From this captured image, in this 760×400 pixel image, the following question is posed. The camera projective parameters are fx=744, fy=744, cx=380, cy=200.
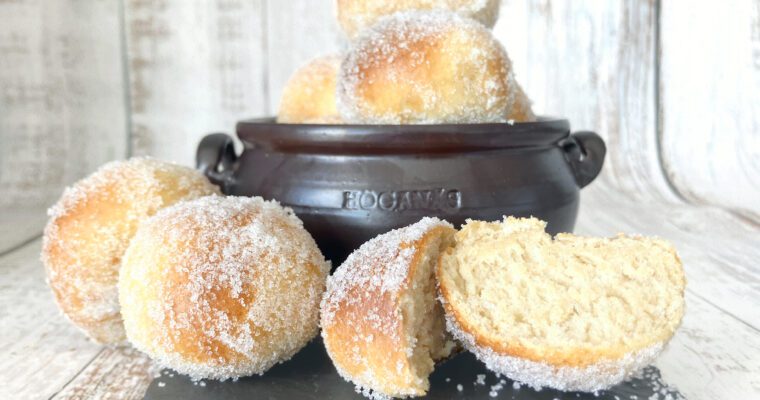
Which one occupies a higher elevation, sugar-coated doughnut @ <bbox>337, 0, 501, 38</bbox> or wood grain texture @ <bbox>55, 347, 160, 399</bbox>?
sugar-coated doughnut @ <bbox>337, 0, 501, 38</bbox>

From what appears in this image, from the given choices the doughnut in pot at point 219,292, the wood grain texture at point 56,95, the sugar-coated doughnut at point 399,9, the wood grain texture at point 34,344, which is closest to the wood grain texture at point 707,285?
the doughnut in pot at point 219,292

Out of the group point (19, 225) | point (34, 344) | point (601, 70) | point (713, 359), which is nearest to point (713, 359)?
point (713, 359)

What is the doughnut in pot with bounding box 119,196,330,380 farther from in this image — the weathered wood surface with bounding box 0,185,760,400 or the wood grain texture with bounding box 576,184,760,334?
the wood grain texture with bounding box 576,184,760,334

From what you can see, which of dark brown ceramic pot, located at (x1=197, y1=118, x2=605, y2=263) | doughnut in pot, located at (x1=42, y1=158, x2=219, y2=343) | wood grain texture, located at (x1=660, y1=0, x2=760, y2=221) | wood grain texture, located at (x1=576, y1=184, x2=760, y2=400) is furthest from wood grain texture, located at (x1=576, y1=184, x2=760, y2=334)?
doughnut in pot, located at (x1=42, y1=158, x2=219, y2=343)

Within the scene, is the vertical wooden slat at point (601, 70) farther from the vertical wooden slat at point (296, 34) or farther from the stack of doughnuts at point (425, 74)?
the stack of doughnuts at point (425, 74)

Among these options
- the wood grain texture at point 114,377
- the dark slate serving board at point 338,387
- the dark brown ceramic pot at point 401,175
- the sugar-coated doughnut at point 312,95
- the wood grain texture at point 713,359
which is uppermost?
the sugar-coated doughnut at point 312,95

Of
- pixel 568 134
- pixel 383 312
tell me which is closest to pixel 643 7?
pixel 568 134

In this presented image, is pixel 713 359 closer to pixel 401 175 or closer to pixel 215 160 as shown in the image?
pixel 401 175
